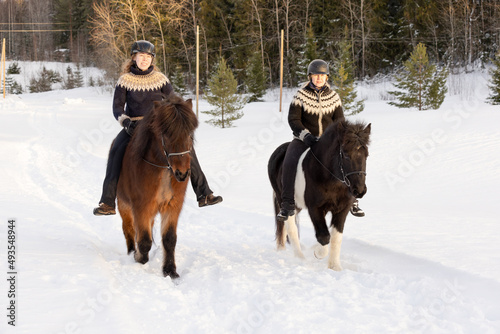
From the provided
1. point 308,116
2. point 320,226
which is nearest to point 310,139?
point 308,116

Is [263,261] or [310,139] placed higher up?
[310,139]

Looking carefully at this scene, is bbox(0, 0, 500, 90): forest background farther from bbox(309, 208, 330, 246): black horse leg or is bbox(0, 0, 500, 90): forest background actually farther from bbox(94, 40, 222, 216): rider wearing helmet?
bbox(309, 208, 330, 246): black horse leg

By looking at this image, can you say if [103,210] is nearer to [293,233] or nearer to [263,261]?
[263,261]

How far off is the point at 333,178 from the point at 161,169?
2.01m

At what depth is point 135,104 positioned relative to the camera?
5824 mm

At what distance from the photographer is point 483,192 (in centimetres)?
1030

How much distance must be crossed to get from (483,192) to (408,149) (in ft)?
16.3

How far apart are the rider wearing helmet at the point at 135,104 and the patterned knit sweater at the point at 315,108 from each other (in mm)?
1493

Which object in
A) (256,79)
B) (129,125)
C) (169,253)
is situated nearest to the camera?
(169,253)

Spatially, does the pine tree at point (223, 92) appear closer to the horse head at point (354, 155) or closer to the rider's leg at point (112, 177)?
the rider's leg at point (112, 177)

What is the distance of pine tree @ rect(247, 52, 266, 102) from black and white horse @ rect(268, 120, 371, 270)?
1246 inches

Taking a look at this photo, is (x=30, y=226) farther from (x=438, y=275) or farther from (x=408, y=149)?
(x=408, y=149)

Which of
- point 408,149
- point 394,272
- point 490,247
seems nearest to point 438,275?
point 394,272

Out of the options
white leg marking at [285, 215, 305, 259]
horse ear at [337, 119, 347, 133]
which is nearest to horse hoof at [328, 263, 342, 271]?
white leg marking at [285, 215, 305, 259]
